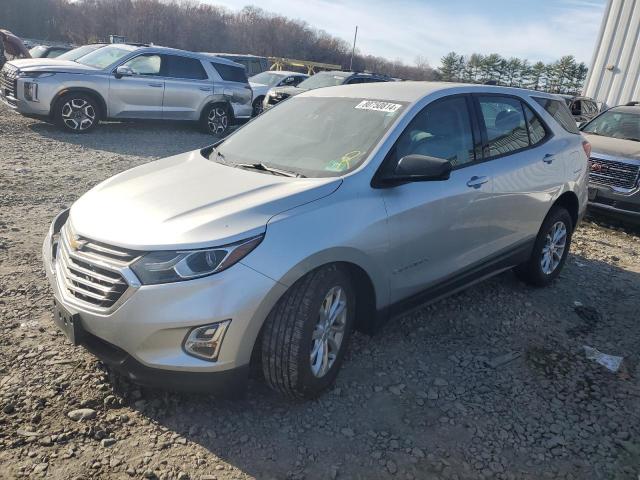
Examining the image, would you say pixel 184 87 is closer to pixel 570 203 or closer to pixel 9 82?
pixel 9 82

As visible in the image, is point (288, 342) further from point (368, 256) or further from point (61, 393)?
point (61, 393)

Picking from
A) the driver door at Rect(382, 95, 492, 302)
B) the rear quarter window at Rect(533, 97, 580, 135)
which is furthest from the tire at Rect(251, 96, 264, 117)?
the driver door at Rect(382, 95, 492, 302)

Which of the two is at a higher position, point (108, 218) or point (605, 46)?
point (605, 46)

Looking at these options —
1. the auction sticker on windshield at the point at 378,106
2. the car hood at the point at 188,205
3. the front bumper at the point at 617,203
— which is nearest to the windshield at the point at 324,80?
the front bumper at the point at 617,203

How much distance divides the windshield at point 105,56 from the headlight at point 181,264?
942 cm

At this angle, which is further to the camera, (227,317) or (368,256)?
(368,256)

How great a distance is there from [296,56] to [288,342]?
75472 millimetres

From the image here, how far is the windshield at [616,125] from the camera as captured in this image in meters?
8.12

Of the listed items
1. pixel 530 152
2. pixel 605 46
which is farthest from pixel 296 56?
pixel 530 152

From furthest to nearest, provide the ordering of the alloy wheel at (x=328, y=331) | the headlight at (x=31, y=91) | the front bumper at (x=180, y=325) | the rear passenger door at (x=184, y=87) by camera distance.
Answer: the rear passenger door at (x=184, y=87)
the headlight at (x=31, y=91)
the alloy wheel at (x=328, y=331)
the front bumper at (x=180, y=325)

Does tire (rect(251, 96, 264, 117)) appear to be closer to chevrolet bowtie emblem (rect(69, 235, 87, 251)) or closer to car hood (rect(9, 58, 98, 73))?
car hood (rect(9, 58, 98, 73))

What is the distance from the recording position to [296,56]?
7331 cm

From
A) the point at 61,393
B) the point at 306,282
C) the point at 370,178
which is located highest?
the point at 370,178

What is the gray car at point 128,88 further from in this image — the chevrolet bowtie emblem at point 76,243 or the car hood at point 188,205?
the chevrolet bowtie emblem at point 76,243
